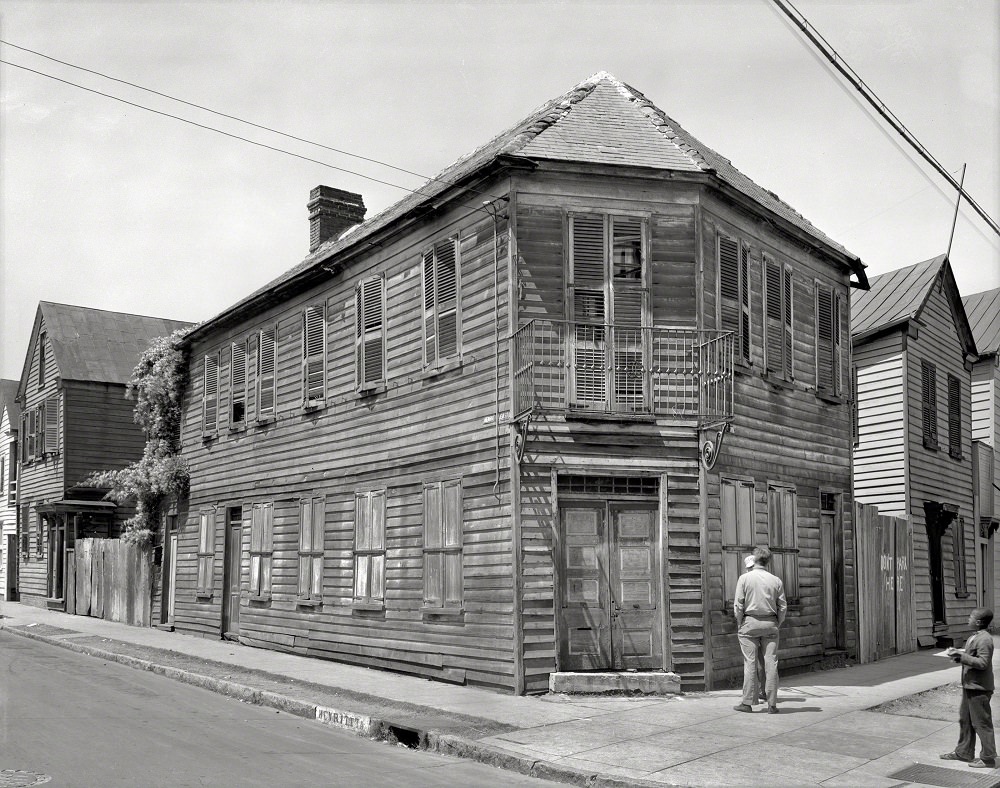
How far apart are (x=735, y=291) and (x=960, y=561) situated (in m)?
11.1

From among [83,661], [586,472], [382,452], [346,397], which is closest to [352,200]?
[346,397]

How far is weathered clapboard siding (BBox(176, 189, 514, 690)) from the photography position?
43.4 ft

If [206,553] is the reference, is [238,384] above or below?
above

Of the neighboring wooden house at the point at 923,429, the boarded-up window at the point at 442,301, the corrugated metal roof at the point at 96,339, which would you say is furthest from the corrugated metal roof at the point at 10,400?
the neighboring wooden house at the point at 923,429

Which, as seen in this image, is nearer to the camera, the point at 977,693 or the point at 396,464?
the point at 977,693

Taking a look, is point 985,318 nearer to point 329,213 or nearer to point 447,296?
point 329,213

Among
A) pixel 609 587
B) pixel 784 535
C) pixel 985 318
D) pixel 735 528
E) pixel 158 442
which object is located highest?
pixel 985 318

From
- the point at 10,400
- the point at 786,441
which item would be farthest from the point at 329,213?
the point at 10,400

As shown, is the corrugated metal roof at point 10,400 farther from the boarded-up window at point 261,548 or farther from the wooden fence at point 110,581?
the boarded-up window at point 261,548

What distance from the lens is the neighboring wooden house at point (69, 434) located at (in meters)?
31.2

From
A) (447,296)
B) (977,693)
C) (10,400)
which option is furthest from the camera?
(10,400)

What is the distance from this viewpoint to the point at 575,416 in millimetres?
12711

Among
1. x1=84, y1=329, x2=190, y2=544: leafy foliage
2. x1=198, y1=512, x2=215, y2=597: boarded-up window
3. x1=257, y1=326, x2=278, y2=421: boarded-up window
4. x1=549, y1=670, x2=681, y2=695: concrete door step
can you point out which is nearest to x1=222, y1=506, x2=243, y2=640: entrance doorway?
x1=198, y1=512, x2=215, y2=597: boarded-up window

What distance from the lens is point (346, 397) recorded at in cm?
1700
